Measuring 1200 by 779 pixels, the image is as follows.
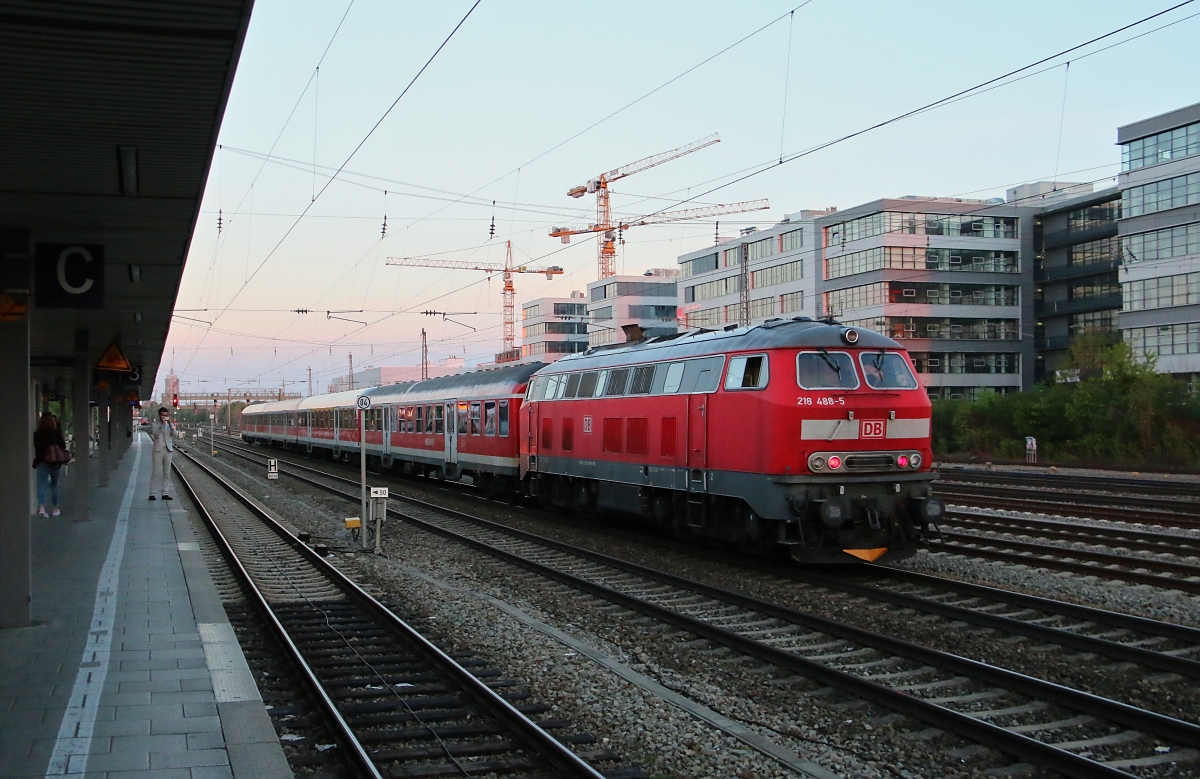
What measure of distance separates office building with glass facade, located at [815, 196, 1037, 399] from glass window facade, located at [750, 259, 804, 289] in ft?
7.57

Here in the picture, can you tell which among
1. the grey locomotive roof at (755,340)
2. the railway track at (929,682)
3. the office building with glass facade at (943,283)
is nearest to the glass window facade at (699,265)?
the office building with glass facade at (943,283)

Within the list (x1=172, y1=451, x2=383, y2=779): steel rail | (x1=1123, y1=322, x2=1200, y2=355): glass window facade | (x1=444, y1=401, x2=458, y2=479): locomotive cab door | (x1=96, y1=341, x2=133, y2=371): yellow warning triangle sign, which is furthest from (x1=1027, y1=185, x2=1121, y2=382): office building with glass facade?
(x1=172, y1=451, x2=383, y2=779): steel rail

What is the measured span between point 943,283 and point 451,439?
46.5 meters

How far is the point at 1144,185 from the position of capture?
52500mm

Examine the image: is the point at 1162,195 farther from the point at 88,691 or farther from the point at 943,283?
the point at 88,691

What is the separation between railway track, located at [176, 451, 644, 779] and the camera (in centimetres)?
653

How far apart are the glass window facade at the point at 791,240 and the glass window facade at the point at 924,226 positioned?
2.40 meters

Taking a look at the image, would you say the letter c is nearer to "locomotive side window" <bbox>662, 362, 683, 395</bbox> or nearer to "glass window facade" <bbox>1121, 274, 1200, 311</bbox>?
"locomotive side window" <bbox>662, 362, 683, 395</bbox>

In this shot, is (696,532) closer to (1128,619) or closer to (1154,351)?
(1128,619)

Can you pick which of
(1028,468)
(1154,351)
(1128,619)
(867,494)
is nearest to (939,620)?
(1128,619)

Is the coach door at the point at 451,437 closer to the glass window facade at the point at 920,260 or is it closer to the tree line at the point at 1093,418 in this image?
the tree line at the point at 1093,418

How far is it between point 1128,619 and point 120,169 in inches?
389

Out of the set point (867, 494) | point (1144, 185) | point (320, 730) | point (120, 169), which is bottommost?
point (320, 730)

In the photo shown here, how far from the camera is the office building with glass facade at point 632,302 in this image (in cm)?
9550
